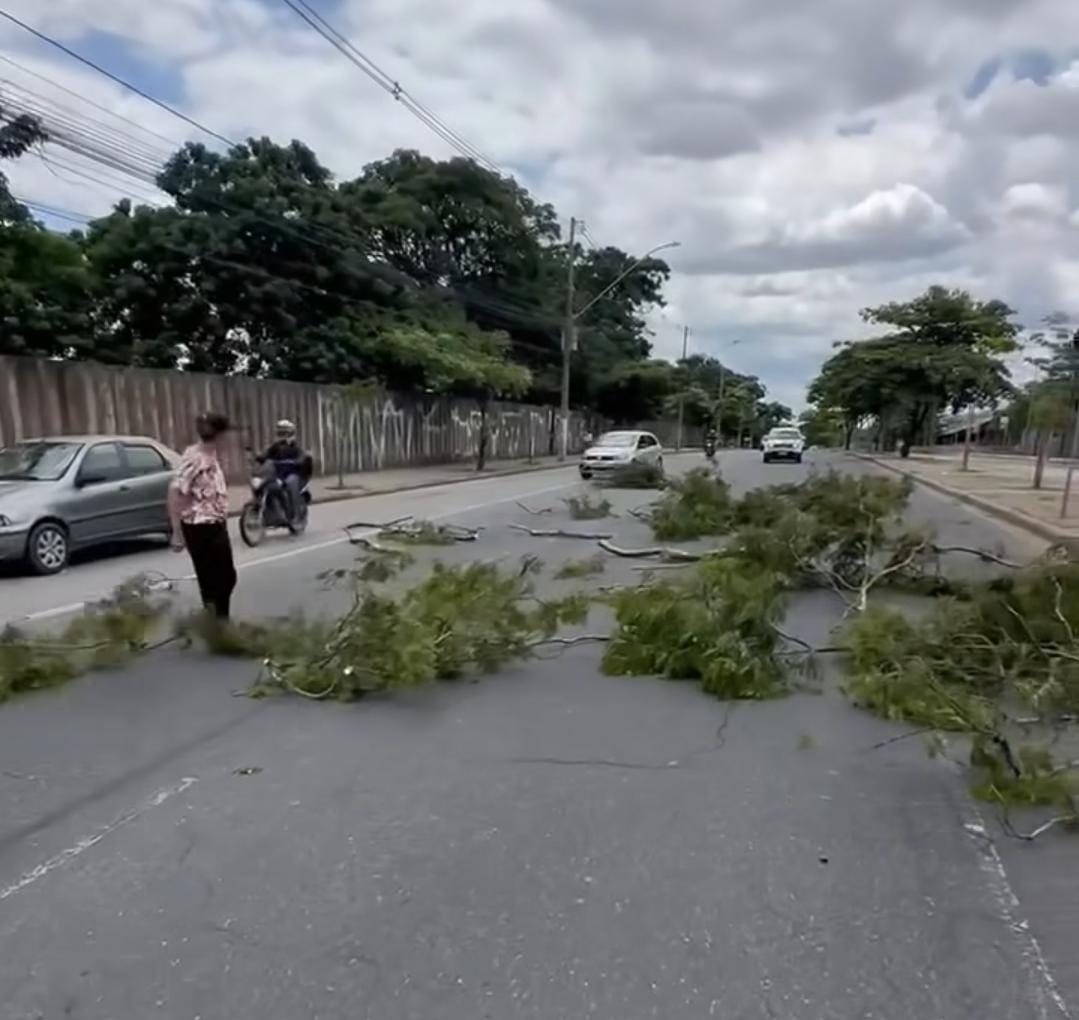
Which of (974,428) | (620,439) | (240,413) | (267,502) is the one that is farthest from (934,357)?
(267,502)

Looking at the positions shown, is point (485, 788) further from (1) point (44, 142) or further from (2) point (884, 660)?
(1) point (44, 142)

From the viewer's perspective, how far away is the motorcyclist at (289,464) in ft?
44.9

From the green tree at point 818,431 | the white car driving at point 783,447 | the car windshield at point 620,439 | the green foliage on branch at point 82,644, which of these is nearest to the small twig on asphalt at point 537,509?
the green foliage on branch at point 82,644

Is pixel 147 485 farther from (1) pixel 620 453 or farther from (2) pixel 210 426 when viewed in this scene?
(1) pixel 620 453

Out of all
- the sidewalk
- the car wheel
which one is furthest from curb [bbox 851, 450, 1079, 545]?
the sidewalk

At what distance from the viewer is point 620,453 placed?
28.3 metres

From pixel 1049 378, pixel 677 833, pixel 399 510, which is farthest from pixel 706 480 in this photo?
pixel 1049 378

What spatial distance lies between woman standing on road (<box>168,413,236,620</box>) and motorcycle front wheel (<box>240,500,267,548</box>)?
18.8 ft

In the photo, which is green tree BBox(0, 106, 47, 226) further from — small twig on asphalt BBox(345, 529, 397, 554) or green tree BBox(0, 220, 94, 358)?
small twig on asphalt BBox(345, 529, 397, 554)

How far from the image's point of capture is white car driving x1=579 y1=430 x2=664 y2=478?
27766 mm

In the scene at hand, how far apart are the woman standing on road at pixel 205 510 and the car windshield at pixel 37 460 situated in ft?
15.5

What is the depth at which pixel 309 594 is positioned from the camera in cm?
937

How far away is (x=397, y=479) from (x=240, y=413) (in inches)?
220

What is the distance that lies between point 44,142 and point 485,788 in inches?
546
